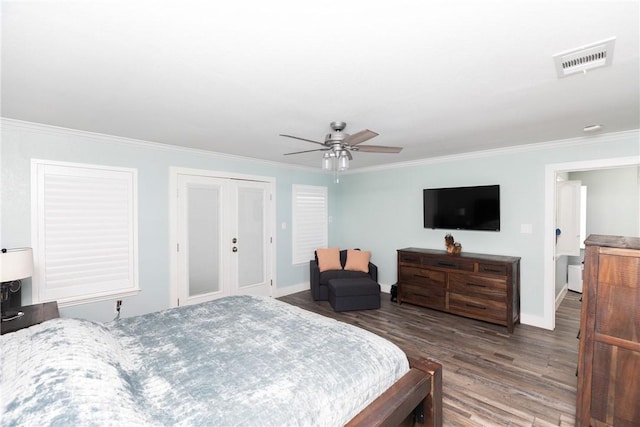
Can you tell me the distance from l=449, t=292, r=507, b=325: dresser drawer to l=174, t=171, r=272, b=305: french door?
2887 mm

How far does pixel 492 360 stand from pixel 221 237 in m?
3.68

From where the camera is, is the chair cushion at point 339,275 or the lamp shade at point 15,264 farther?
the chair cushion at point 339,275

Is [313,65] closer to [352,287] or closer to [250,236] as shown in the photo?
[352,287]

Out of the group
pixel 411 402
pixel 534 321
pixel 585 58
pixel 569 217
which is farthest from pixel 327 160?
pixel 569 217

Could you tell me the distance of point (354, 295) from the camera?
171 inches

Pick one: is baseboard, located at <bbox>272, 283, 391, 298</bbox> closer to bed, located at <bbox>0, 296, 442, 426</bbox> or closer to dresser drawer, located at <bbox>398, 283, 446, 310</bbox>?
dresser drawer, located at <bbox>398, 283, 446, 310</bbox>

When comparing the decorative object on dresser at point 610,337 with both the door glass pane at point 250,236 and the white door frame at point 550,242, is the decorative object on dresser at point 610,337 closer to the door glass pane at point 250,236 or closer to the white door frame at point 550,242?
the white door frame at point 550,242

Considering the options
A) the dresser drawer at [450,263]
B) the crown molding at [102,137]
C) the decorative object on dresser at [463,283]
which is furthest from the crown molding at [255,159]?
the dresser drawer at [450,263]

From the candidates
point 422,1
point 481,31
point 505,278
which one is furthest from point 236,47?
point 505,278

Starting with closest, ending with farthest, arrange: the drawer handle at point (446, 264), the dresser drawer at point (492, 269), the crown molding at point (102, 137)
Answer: the crown molding at point (102, 137) < the dresser drawer at point (492, 269) < the drawer handle at point (446, 264)

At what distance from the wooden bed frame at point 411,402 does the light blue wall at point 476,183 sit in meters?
2.88

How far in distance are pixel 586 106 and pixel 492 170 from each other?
1.80m

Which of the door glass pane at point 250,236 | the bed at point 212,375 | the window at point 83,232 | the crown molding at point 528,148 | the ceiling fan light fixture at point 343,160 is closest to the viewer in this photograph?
the bed at point 212,375

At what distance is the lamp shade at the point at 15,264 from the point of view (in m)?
2.13
